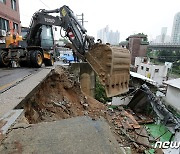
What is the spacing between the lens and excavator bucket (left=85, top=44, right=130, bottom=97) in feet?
17.4

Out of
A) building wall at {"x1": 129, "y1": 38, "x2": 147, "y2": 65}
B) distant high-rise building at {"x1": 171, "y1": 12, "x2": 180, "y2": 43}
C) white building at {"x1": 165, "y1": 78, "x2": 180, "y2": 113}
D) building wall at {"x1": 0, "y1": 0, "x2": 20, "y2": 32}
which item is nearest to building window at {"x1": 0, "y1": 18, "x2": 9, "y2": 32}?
building wall at {"x1": 0, "y1": 0, "x2": 20, "y2": 32}

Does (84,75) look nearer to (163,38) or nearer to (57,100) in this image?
(57,100)

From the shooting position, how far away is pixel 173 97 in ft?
48.5

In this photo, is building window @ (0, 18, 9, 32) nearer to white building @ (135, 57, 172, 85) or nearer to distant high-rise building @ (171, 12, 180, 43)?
white building @ (135, 57, 172, 85)

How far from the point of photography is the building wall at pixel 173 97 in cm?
1414

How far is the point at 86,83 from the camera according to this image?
34.8 ft

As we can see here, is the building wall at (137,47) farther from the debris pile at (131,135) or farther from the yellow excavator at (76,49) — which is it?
the yellow excavator at (76,49)

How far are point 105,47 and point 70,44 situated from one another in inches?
91.7

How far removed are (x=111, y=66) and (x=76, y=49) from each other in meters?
2.46

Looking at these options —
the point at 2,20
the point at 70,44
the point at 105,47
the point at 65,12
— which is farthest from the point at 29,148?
the point at 2,20

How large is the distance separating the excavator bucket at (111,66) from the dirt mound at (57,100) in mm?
1304

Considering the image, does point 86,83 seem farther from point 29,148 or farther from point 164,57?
point 164,57

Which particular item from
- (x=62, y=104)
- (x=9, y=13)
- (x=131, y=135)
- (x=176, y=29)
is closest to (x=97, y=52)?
(x=62, y=104)

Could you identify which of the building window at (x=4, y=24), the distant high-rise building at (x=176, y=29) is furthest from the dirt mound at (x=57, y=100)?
the distant high-rise building at (x=176, y=29)
